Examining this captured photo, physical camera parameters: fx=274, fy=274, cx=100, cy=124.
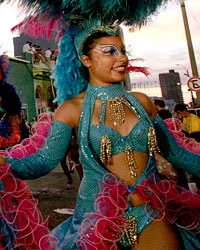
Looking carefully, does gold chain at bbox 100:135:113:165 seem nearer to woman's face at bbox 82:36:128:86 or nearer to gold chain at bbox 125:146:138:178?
gold chain at bbox 125:146:138:178

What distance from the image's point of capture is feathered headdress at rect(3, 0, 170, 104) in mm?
1737

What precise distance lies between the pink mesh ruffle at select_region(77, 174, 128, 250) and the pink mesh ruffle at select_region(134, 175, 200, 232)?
0.12 meters

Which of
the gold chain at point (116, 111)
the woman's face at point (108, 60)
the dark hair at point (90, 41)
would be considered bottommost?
the gold chain at point (116, 111)

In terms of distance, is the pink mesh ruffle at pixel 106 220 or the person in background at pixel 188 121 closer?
the pink mesh ruffle at pixel 106 220

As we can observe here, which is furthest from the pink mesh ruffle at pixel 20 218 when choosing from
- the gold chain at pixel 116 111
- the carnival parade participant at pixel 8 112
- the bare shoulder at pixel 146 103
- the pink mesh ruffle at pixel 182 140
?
the carnival parade participant at pixel 8 112

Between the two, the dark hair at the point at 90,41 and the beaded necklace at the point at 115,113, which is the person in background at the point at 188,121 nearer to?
the beaded necklace at the point at 115,113

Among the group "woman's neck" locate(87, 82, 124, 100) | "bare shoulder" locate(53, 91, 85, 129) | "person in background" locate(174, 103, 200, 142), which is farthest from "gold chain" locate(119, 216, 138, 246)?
"person in background" locate(174, 103, 200, 142)

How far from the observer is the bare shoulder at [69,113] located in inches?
67.3

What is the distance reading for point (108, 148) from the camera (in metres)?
1.57

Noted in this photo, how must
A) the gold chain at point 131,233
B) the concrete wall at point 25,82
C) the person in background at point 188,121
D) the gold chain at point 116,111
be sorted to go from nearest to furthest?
the gold chain at point 131,233 < the gold chain at point 116,111 < the person in background at point 188,121 < the concrete wall at point 25,82

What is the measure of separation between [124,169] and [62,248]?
1.86ft

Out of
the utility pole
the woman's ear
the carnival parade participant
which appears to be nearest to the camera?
the woman's ear

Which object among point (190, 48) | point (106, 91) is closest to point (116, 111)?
point (106, 91)

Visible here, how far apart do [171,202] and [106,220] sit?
0.41 metres
